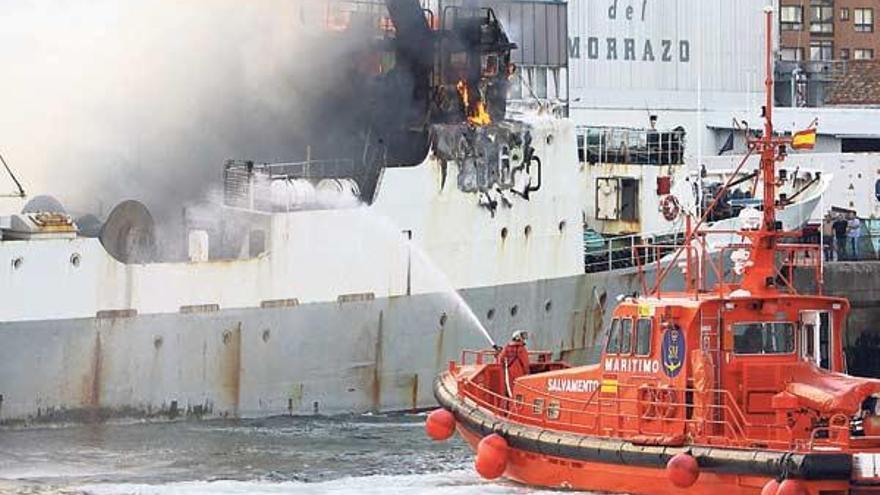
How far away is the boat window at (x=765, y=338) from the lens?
76.3ft

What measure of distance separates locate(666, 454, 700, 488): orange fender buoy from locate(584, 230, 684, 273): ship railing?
13378mm

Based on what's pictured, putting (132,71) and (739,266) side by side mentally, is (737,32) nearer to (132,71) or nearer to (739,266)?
(132,71)

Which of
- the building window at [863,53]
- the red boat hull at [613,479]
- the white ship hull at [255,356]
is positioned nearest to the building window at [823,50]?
the building window at [863,53]

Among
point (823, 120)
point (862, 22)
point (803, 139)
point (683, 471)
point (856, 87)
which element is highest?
point (862, 22)

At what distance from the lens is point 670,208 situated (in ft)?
121

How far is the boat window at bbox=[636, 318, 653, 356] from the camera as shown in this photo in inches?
938

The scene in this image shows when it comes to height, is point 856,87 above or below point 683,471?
above

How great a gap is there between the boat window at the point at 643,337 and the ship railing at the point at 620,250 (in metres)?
11.4

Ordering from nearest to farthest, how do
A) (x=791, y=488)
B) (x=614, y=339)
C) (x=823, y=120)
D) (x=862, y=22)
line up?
(x=791, y=488), (x=614, y=339), (x=823, y=120), (x=862, y=22)

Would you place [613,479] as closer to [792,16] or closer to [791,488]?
[791,488]

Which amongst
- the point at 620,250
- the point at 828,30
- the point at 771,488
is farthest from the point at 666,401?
the point at 828,30

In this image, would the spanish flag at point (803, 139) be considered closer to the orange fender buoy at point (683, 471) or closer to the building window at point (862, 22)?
the orange fender buoy at point (683, 471)

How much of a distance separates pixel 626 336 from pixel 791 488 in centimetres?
367

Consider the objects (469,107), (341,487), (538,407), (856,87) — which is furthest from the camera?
(856,87)
